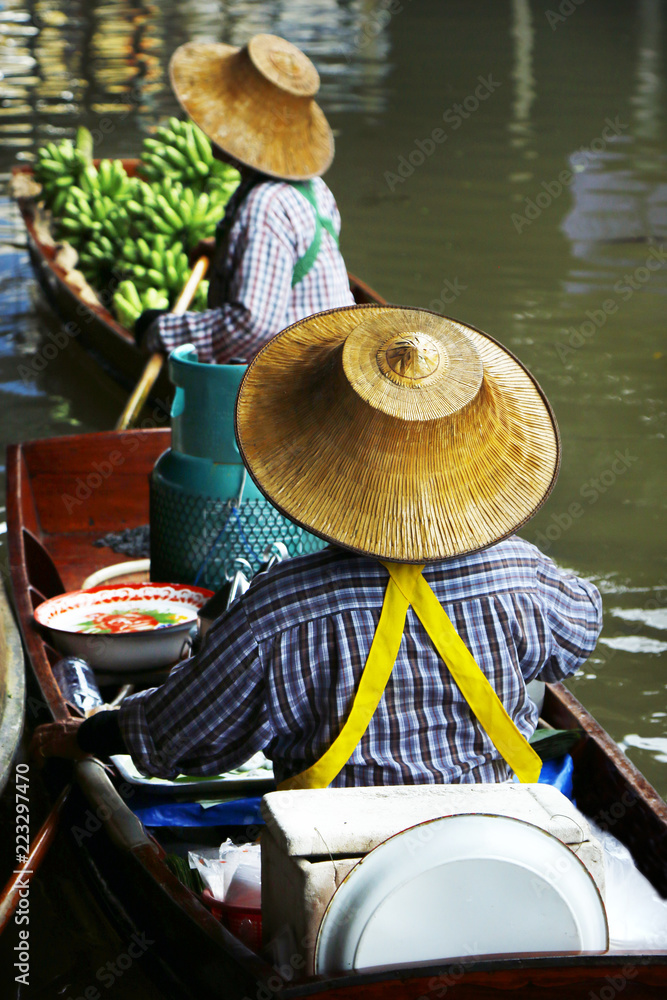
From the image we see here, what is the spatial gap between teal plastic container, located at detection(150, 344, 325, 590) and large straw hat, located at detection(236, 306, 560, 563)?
3.17ft

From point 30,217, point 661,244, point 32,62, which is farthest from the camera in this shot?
point 32,62

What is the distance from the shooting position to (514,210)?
30.4 feet

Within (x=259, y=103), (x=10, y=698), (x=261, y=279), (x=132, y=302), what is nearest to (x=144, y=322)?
(x=261, y=279)

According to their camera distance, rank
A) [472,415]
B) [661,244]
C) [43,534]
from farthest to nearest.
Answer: [661,244]
[43,534]
[472,415]

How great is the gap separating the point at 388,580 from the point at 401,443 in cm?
21

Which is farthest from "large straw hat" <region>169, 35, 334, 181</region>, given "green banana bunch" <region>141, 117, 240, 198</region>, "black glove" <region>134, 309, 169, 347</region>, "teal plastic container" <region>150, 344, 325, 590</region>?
"green banana bunch" <region>141, 117, 240, 198</region>

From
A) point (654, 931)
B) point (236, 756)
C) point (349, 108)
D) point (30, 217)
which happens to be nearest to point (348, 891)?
point (236, 756)

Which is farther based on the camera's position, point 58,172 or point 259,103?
point 58,172

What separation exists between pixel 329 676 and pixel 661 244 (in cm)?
762

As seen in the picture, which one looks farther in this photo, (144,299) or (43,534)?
(144,299)

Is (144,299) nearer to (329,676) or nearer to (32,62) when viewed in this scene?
(329,676)

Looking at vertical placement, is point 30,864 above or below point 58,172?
above

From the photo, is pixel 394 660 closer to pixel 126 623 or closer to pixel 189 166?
pixel 126 623

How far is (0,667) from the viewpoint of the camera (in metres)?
2.37
